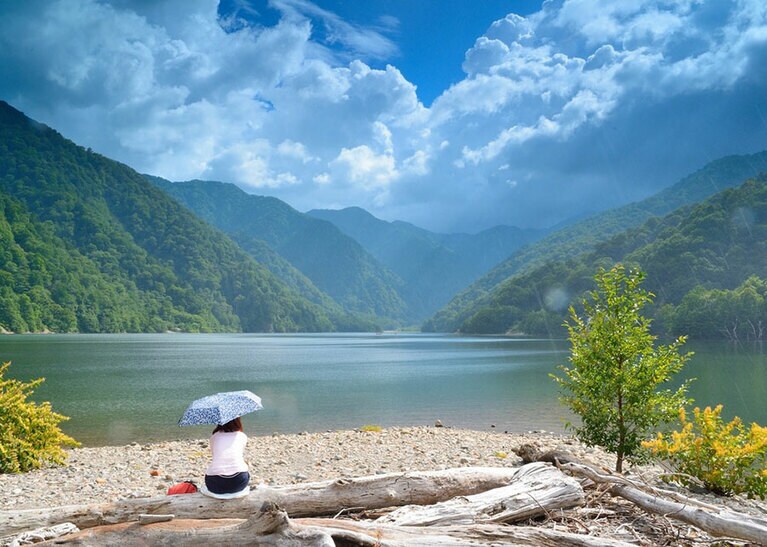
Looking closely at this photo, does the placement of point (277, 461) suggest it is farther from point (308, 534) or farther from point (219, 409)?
point (308, 534)

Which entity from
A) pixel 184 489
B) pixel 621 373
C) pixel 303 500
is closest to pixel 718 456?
pixel 621 373

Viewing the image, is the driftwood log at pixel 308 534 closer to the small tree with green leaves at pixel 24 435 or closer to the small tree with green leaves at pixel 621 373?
the small tree with green leaves at pixel 621 373

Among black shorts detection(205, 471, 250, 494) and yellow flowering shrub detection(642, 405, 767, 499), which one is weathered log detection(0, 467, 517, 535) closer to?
black shorts detection(205, 471, 250, 494)

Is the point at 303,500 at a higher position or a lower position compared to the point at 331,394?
higher

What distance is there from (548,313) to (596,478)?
521ft

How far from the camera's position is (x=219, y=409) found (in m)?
6.88

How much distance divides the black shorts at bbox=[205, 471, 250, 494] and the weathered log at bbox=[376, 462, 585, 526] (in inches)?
76.8

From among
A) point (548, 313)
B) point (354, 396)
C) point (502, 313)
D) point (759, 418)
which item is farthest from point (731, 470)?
point (502, 313)

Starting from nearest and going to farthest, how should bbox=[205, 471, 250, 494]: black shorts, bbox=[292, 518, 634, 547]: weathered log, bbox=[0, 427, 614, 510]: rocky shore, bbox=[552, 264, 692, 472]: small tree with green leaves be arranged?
bbox=[292, 518, 634, 547]: weathered log < bbox=[205, 471, 250, 494]: black shorts < bbox=[552, 264, 692, 472]: small tree with green leaves < bbox=[0, 427, 614, 510]: rocky shore

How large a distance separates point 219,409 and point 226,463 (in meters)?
0.93

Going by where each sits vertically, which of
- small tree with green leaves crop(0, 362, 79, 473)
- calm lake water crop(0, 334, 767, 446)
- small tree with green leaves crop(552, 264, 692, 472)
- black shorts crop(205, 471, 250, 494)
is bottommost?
calm lake water crop(0, 334, 767, 446)

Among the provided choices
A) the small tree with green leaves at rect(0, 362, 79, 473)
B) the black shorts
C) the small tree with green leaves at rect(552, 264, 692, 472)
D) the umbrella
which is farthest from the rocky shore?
the umbrella

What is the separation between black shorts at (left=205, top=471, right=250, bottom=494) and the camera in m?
7.32

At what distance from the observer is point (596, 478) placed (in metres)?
8.85
